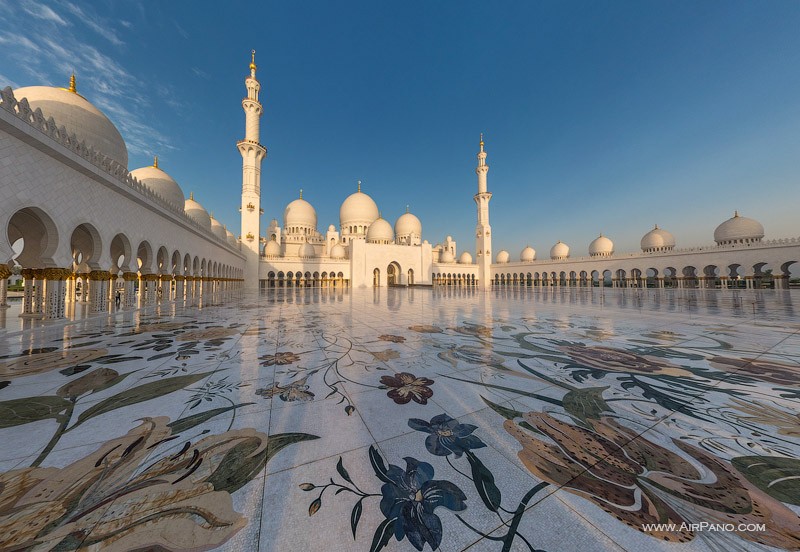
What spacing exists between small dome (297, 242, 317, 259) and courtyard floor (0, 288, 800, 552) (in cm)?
2745

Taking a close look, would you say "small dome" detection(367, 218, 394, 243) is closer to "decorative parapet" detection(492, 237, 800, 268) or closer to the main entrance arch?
the main entrance arch

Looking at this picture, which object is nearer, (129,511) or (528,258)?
(129,511)

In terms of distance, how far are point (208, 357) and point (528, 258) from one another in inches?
1607

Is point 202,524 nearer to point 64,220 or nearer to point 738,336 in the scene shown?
point 738,336

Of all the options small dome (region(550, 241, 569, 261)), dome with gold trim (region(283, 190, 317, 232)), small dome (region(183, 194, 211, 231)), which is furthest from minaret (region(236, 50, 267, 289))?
small dome (region(550, 241, 569, 261))

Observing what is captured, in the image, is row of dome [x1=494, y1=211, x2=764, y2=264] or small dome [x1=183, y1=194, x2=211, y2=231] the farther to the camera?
row of dome [x1=494, y1=211, x2=764, y2=264]

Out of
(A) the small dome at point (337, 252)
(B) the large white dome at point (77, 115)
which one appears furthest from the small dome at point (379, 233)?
(B) the large white dome at point (77, 115)

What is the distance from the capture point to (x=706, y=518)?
1152 mm

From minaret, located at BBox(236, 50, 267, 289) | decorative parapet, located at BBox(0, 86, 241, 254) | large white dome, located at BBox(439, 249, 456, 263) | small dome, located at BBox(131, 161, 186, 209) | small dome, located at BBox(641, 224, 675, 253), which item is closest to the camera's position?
decorative parapet, located at BBox(0, 86, 241, 254)

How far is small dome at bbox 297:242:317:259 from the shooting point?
29891 millimetres

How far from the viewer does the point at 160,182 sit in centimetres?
1441

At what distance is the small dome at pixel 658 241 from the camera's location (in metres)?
28.8

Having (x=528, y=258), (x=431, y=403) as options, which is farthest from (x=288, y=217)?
(x=431, y=403)

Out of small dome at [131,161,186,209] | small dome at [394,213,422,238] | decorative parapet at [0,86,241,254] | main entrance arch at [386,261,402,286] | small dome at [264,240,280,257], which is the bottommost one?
main entrance arch at [386,261,402,286]
